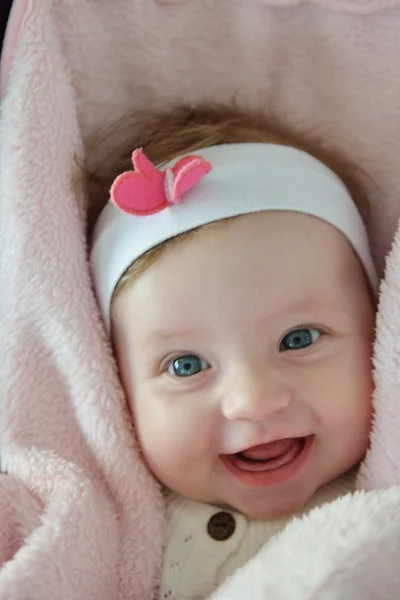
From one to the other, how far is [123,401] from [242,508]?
0.20 meters

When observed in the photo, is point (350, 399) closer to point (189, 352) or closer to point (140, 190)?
point (189, 352)

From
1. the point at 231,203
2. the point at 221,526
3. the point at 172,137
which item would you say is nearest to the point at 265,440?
the point at 221,526

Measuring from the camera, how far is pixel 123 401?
1.06m

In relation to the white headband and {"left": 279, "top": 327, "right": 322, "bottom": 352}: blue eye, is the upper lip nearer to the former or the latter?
{"left": 279, "top": 327, "right": 322, "bottom": 352}: blue eye

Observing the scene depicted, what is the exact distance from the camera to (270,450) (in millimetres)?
990

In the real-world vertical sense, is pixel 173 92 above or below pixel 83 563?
above

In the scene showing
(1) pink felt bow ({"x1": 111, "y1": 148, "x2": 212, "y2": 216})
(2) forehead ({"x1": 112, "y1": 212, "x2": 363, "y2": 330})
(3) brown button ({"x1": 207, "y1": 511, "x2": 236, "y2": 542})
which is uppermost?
(1) pink felt bow ({"x1": 111, "y1": 148, "x2": 212, "y2": 216})

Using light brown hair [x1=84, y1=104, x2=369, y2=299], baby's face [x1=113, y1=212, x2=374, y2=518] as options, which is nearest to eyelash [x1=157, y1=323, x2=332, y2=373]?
baby's face [x1=113, y1=212, x2=374, y2=518]

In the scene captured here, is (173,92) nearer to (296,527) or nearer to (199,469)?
(199,469)

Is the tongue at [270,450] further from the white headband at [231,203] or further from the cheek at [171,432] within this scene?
the white headband at [231,203]

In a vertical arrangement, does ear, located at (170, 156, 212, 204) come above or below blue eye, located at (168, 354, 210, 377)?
above

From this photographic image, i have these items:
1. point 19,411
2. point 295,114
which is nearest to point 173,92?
point 295,114

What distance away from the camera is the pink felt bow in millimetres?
1003

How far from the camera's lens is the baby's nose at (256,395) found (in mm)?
922
